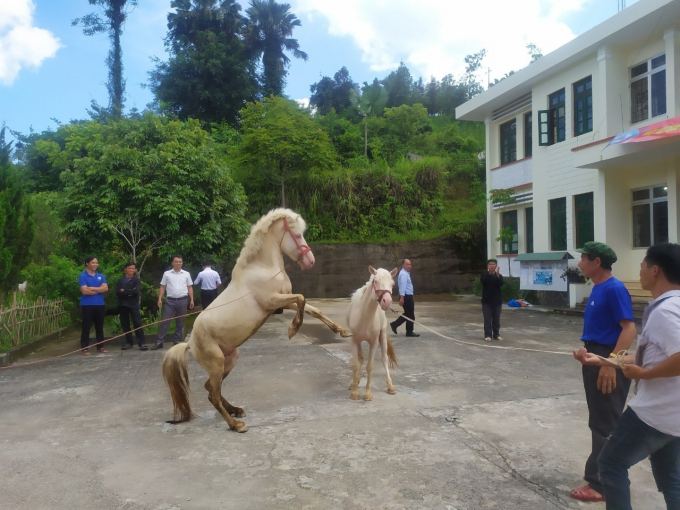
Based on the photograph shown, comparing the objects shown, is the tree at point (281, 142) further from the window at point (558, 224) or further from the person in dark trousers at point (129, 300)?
the person in dark trousers at point (129, 300)

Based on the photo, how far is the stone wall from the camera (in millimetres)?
20469

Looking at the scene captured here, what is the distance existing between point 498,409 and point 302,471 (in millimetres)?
2406

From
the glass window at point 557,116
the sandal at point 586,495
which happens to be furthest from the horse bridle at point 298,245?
the glass window at point 557,116

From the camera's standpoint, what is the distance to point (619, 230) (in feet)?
45.3

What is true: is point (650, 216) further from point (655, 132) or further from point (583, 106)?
point (583, 106)

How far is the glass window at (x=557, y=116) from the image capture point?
50.9 feet

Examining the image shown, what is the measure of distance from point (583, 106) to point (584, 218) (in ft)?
10.9

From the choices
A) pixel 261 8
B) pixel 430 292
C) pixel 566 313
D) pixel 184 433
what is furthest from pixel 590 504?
pixel 261 8

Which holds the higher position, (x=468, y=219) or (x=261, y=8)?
(x=261, y=8)

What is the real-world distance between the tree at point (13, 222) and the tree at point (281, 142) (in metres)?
9.93

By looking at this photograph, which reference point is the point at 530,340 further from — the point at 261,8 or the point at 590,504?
the point at 261,8

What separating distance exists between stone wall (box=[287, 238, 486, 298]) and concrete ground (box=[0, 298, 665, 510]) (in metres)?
12.7

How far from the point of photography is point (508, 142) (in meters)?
19.0

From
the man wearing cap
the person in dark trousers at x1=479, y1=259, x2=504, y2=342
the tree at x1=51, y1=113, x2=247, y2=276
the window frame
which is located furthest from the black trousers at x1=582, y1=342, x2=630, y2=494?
the window frame
